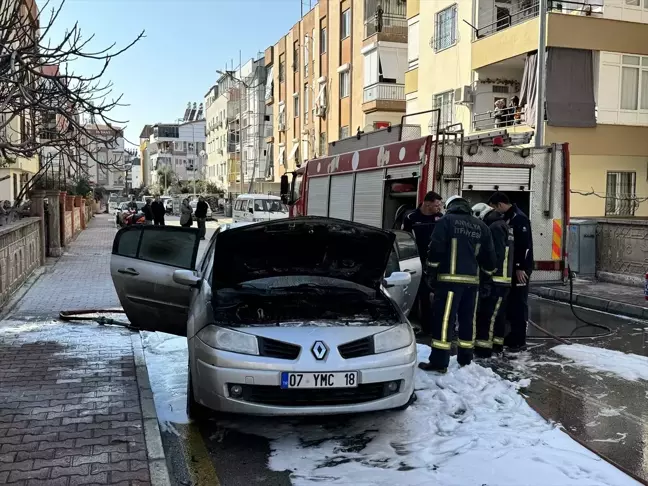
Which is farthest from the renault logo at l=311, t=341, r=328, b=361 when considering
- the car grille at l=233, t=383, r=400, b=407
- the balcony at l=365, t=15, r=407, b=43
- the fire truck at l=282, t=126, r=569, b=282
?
the balcony at l=365, t=15, r=407, b=43

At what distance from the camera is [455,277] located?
246 inches

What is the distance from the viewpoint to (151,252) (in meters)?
6.91

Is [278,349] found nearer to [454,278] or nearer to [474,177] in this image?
[454,278]

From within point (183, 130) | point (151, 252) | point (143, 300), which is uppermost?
point (183, 130)

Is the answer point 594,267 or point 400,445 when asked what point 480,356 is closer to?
point 400,445

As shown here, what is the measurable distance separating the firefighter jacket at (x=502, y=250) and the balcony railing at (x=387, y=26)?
84.1ft

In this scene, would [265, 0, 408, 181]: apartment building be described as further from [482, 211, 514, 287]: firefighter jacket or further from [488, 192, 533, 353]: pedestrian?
[482, 211, 514, 287]: firefighter jacket

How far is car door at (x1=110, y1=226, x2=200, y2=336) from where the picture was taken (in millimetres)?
6668

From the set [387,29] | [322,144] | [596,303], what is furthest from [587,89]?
[322,144]

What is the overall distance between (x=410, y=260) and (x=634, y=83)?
16105 millimetres

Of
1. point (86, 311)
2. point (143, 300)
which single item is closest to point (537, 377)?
point (143, 300)

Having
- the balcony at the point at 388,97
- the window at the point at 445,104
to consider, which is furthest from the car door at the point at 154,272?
the balcony at the point at 388,97

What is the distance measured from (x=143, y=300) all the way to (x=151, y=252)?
0.53m

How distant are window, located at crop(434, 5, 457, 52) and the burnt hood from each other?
19749 millimetres
